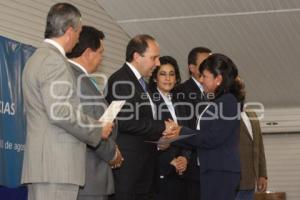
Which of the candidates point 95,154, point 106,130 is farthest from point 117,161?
point 106,130

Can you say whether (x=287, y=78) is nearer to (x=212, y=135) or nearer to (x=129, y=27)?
(x=129, y=27)

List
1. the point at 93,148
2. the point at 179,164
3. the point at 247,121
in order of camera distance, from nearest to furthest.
Answer: the point at 93,148
the point at 179,164
the point at 247,121

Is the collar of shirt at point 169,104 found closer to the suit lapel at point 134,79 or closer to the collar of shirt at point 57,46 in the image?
the suit lapel at point 134,79

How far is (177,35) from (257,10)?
1.11 meters

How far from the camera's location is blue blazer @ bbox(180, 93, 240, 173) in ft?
14.0

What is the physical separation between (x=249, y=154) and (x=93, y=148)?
158 cm

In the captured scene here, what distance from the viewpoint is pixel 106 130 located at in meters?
3.63

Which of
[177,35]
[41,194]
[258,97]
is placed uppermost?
[177,35]

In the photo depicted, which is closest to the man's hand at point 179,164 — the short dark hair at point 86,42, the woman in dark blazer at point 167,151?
the woman in dark blazer at point 167,151

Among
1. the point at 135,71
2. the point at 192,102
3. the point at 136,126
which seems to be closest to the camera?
the point at 136,126

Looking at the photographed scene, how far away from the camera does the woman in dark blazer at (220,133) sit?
4266 millimetres

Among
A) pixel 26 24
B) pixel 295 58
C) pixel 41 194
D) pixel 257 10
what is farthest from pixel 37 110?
pixel 295 58

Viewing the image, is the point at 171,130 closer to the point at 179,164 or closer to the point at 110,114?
the point at 179,164

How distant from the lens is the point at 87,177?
377 cm
